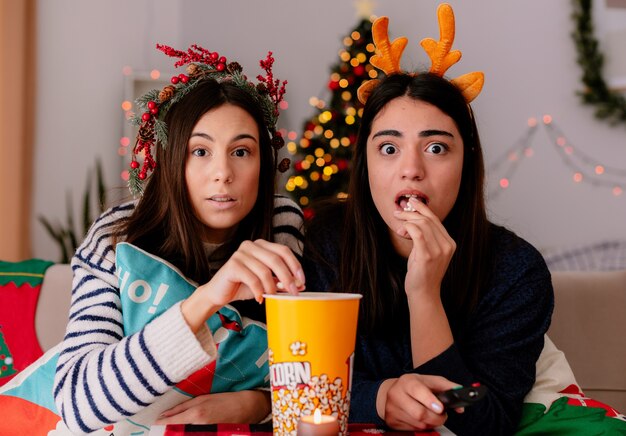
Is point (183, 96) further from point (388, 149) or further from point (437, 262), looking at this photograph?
point (437, 262)

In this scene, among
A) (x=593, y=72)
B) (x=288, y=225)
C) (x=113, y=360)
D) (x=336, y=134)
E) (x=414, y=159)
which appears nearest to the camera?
(x=113, y=360)

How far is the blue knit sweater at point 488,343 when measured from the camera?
1098 millimetres

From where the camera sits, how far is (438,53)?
1345mm

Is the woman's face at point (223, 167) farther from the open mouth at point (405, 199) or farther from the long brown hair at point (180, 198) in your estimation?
the open mouth at point (405, 199)

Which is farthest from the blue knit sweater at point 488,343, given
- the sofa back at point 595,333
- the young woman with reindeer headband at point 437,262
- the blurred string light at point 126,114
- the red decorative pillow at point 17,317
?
the blurred string light at point 126,114

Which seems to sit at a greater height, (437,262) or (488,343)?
(437,262)

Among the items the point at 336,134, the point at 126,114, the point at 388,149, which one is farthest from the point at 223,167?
the point at 126,114

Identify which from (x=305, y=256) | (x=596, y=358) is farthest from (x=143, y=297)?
(x=596, y=358)

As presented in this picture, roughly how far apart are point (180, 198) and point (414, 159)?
46cm

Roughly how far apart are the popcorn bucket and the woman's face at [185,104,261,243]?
0.55 m

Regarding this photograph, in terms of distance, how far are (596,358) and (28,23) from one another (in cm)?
309

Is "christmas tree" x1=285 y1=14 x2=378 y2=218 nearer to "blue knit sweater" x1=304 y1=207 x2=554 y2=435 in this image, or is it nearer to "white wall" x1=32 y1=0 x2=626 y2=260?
"white wall" x1=32 y1=0 x2=626 y2=260

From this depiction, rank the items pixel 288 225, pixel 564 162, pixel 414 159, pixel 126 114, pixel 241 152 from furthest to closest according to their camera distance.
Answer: pixel 564 162, pixel 126 114, pixel 288 225, pixel 241 152, pixel 414 159

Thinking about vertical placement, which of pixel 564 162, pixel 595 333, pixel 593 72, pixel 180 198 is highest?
pixel 593 72
